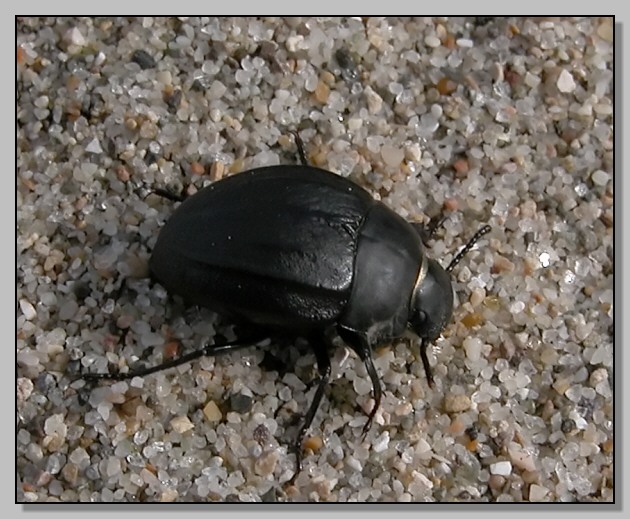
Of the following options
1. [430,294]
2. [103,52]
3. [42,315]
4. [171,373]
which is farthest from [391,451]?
[103,52]

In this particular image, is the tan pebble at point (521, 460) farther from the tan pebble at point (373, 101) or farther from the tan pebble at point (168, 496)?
the tan pebble at point (373, 101)

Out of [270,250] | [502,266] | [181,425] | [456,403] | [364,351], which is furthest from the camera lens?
[502,266]

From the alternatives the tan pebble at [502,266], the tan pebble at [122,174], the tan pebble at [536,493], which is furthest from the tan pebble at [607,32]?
the tan pebble at [122,174]

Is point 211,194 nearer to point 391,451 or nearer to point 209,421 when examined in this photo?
point 209,421

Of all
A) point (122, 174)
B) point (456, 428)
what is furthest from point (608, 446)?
point (122, 174)

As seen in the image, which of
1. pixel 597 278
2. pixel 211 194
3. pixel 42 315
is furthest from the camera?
pixel 597 278

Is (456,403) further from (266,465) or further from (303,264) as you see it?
(303,264)

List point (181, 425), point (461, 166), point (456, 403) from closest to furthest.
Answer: point (181, 425), point (456, 403), point (461, 166)
